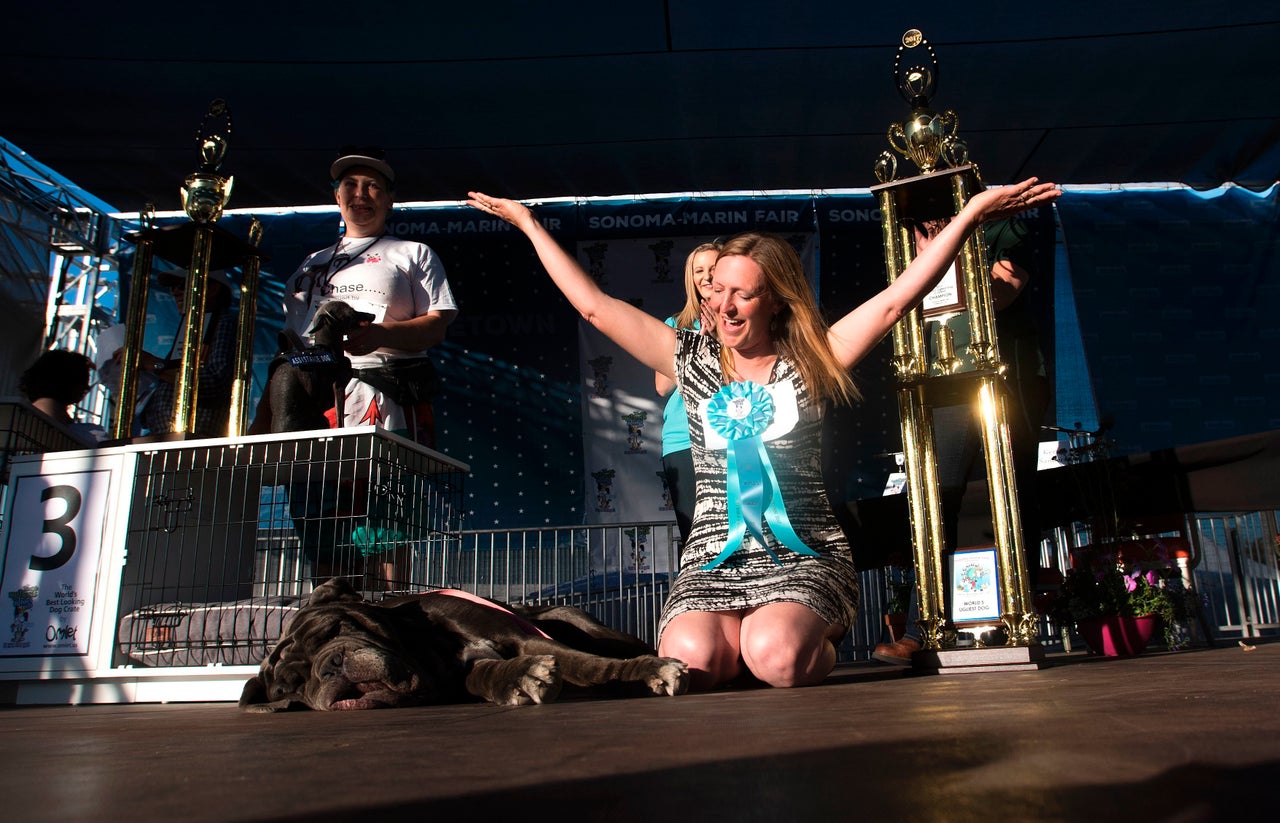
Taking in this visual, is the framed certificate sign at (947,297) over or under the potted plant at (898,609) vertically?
over

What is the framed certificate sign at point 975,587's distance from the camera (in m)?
2.80

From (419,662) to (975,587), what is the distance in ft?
5.58

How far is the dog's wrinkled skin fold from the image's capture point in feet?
6.54

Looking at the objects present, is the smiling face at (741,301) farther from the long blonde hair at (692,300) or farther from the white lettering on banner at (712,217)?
the white lettering on banner at (712,217)

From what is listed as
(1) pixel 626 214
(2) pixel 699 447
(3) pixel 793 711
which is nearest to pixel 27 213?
(1) pixel 626 214

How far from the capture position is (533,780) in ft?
2.66

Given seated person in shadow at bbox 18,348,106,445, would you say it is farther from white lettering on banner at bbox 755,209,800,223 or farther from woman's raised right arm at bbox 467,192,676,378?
white lettering on banner at bbox 755,209,800,223

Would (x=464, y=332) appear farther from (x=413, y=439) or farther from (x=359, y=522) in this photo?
(x=359, y=522)

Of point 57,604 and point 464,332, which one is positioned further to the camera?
point 464,332

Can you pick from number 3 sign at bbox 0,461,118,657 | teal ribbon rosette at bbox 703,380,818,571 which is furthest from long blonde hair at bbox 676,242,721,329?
number 3 sign at bbox 0,461,118,657

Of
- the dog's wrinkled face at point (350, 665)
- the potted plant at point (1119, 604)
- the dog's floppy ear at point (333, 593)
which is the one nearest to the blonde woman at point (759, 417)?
the dog's wrinkled face at point (350, 665)

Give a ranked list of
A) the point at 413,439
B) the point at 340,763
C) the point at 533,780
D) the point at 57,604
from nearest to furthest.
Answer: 1. the point at 533,780
2. the point at 340,763
3. the point at 57,604
4. the point at 413,439

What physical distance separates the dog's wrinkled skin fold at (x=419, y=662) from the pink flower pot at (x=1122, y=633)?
211cm

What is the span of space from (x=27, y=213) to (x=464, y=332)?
9.55 ft
